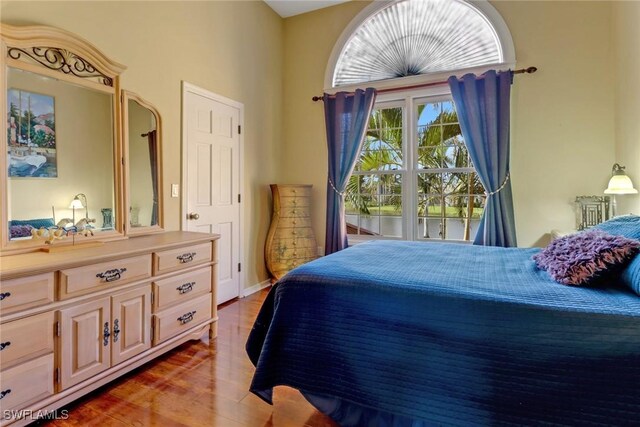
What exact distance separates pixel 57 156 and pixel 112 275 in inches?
33.0

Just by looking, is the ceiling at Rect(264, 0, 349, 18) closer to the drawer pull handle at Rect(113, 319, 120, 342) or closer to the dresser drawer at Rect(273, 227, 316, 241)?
the dresser drawer at Rect(273, 227, 316, 241)

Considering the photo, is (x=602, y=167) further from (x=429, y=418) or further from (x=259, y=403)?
(x=259, y=403)

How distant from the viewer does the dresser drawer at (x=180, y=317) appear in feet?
6.75

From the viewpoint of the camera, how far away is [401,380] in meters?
1.26

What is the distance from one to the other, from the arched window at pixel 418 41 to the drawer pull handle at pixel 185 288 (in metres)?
2.88

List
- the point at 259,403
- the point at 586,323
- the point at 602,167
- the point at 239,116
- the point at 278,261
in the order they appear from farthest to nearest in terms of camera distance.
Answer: the point at 278,261 < the point at 239,116 < the point at 602,167 < the point at 259,403 < the point at 586,323

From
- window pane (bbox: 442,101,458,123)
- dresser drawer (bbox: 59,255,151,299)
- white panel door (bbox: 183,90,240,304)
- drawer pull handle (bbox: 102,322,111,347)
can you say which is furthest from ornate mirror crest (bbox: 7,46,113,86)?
window pane (bbox: 442,101,458,123)

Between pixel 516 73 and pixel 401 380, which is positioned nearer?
pixel 401 380

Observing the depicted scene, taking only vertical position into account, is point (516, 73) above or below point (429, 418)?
above

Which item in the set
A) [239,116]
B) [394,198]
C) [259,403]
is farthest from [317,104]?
[259,403]

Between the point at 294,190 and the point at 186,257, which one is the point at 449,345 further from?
the point at 294,190

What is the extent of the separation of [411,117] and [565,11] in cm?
163

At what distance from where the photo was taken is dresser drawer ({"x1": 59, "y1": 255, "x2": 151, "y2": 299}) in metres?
1.57

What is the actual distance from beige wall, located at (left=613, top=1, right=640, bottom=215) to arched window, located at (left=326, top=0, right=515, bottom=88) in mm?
800
